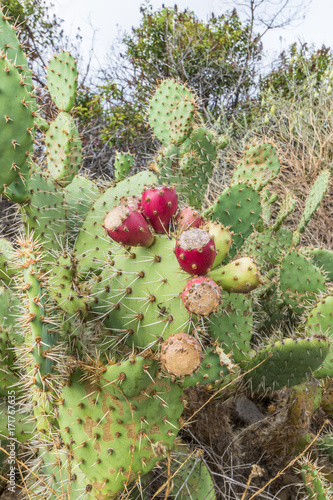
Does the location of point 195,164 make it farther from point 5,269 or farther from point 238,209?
point 5,269

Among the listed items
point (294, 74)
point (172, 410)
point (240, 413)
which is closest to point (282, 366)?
point (240, 413)

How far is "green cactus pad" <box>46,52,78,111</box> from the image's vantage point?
6.44ft

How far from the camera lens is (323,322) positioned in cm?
161

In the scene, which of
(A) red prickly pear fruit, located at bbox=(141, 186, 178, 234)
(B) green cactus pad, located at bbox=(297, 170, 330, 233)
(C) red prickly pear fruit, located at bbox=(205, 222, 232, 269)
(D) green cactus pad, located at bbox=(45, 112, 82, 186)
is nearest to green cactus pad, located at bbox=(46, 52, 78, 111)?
(D) green cactus pad, located at bbox=(45, 112, 82, 186)

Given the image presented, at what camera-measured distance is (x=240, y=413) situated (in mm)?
1679

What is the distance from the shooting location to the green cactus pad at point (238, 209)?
5.10 ft

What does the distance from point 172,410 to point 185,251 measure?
436 millimetres

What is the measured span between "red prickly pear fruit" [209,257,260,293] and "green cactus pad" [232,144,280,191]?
3.14ft

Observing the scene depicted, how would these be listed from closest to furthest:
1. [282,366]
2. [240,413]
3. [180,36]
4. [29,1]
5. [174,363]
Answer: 1. [174,363]
2. [282,366]
3. [240,413]
4. [29,1]
5. [180,36]

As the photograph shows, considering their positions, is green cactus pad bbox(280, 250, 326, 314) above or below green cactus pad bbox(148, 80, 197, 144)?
below

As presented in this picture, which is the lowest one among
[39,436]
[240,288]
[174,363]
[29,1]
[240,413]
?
[240,413]

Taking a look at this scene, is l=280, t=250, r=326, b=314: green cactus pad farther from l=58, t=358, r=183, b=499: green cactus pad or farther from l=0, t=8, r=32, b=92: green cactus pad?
l=0, t=8, r=32, b=92: green cactus pad

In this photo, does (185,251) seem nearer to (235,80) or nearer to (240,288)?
(240,288)

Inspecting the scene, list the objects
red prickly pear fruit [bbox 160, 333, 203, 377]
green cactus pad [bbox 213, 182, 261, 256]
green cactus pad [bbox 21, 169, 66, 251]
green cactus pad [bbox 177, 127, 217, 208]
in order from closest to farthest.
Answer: red prickly pear fruit [bbox 160, 333, 203, 377]
green cactus pad [bbox 21, 169, 66, 251]
green cactus pad [bbox 213, 182, 261, 256]
green cactus pad [bbox 177, 127, 217, 208]
